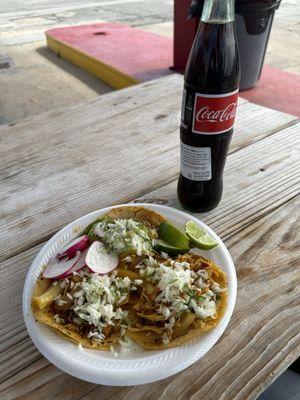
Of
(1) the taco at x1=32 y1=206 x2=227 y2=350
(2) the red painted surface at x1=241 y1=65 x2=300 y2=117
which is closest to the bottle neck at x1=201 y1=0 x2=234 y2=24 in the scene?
(1) the taco at x1=32 y1=206 x2=227 y2=350

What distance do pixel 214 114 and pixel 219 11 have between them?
0.81 feet

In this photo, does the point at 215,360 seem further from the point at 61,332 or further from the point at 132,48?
the point at 132,48

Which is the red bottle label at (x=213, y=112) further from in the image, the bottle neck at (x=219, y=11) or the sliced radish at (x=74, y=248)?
the sliced radish at (x=74, y=248)

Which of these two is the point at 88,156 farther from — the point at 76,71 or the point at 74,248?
the point at 76,71

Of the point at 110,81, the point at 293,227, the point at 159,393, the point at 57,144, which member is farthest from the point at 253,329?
the point at 110,81

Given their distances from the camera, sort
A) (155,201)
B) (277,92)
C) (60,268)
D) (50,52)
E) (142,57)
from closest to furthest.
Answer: (60,268), (155,201), (277,92), (142,57), (50,52)

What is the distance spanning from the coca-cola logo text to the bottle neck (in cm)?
20

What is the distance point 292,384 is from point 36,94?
11.4 ft

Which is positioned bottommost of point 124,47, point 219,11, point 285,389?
point 124,47

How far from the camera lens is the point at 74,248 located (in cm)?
74

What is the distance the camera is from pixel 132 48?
164 inches

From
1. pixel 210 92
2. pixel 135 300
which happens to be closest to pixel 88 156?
pixel 210 92

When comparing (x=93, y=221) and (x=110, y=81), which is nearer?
(x=93, y=221)

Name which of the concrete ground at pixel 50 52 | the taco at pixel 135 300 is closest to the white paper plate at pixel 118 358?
the taco at pixel 135 300
